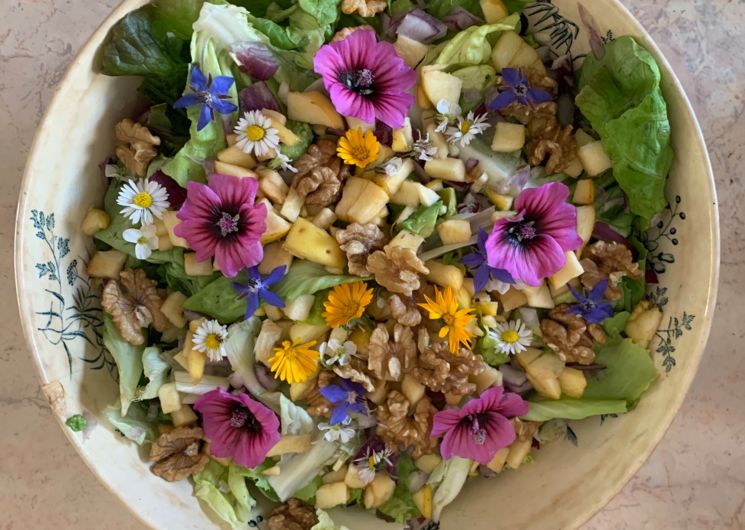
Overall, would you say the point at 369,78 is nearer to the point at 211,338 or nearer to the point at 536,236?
the point at 536,236

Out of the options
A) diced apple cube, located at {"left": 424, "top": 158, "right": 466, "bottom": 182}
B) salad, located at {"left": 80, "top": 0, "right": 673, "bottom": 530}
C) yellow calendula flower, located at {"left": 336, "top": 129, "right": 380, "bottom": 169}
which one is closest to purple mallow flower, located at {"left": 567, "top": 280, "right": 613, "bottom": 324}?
salad, located at {"left": 80, "top": 0, "right": 673, "bottom": 530}

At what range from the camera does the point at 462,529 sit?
100 cm

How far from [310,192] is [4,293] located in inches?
24.5

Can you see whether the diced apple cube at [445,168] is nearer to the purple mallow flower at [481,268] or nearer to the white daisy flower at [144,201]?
the purple mallow flower at [481,268]

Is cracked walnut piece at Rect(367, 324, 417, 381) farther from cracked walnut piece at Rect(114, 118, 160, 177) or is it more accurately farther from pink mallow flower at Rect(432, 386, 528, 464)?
cracked walnut piece at Rect(114, 118, 160, 177)

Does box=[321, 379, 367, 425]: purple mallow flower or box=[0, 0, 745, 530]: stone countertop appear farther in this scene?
box=[0, 0, 745, 530]: stone countertop

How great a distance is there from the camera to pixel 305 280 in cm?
90

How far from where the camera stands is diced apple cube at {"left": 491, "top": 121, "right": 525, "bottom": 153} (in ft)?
3.07

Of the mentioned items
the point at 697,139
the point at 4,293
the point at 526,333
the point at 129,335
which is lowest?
the point at 4,293

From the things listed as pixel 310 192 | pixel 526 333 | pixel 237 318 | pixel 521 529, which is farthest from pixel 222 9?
pixel 521 529

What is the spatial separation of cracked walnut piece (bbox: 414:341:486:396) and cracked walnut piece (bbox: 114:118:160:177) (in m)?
0.44

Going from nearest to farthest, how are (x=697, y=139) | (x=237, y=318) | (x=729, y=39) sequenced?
(x=697, y=139) < (x=237, y=318) < (x=729, y=39)

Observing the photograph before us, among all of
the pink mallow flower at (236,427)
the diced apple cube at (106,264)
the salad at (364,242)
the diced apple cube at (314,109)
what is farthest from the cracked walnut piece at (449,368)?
the diced apple cube at (106,264)

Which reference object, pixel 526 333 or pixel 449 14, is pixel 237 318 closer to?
pixel 526 333
